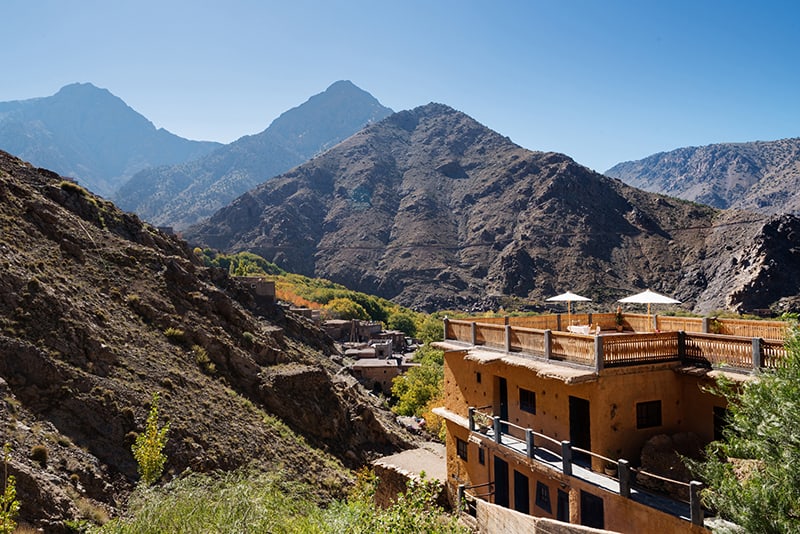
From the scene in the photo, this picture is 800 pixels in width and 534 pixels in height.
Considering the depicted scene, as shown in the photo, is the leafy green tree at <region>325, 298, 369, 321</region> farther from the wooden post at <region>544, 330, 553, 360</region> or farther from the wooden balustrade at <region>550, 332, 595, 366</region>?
the wooden balustrade at <region>550, 332, 595, 366</region>

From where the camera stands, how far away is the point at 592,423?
1152 cm

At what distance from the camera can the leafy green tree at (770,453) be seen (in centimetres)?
626

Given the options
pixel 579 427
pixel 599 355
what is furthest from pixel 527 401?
pixel 599 355

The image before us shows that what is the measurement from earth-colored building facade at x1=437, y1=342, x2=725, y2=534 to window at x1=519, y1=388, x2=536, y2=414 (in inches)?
1.1

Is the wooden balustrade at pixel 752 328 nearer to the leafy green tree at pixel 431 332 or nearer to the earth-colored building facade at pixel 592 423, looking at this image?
the earth-colored building facade at pixel 592 423

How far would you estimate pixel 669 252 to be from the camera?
12225 centimetres

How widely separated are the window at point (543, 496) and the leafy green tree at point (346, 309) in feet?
281

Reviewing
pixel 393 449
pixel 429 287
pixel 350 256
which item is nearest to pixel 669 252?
pixel 429 287

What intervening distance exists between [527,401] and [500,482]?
2.47m

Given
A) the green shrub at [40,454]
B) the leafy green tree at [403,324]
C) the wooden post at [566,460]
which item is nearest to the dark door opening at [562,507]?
the wooden post at [566,460]

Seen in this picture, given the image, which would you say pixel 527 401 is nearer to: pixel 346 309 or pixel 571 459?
pixel 571 459

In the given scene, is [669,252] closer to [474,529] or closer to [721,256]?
[721,256]

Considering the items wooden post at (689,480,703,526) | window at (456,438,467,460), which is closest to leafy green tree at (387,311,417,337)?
window at (456,438,467,460)

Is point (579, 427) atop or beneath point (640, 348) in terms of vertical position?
beneath
